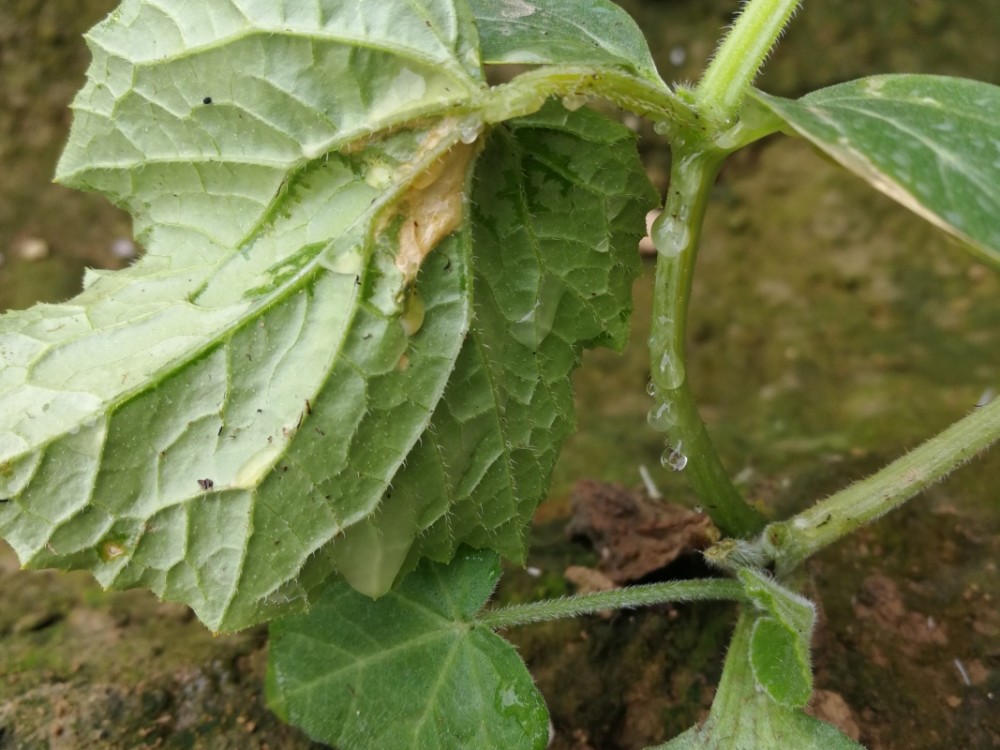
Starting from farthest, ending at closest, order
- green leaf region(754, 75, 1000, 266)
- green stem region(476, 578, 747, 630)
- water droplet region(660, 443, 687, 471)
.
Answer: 1. water droplet region(660, 443, 687, 471)
2. green stem region(476, 578, 747, 630)
3. green leaf region(754, 75, 1000, 266)

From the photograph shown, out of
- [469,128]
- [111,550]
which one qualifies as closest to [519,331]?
[469,128]

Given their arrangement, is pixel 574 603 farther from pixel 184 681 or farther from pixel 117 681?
pixel 117 681

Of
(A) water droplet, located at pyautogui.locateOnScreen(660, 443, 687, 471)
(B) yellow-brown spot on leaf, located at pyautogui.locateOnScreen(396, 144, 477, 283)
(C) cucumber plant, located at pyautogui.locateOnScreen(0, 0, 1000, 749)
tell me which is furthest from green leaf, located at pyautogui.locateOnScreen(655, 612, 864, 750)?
(B) yellow-brown spot on leaf, located at pyautogui.locateOnScreen(396, 144, 477, 283)

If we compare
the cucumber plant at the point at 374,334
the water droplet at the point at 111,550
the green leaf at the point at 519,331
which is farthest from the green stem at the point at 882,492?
the water droplet at the point at 111,550

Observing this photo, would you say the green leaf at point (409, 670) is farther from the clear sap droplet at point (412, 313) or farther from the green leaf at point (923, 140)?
the green leaf at point (923, 140)

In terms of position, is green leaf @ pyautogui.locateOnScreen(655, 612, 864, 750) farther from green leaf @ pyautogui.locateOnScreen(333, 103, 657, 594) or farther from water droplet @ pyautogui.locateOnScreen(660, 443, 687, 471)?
green leaf @ pyautogui.locateOnScreen(333, 103, 657, 594)

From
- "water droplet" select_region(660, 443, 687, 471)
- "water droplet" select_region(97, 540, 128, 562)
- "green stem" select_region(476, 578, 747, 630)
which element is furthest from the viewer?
"water droplet" select_region(660, 443, 687, 471)

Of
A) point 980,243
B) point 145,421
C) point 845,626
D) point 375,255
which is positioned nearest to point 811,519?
point 845,626
